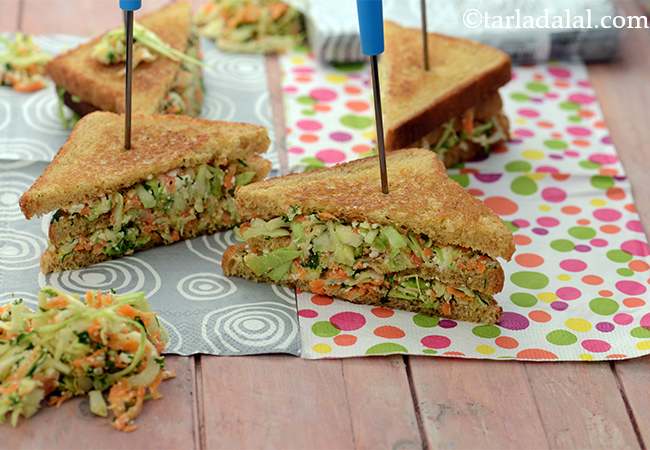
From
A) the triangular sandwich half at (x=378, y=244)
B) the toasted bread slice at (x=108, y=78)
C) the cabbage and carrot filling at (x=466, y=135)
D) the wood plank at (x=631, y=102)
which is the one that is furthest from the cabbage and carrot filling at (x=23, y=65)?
the wood plank at (x=631, y=102)

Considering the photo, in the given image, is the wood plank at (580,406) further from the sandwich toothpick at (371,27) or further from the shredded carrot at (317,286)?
the sandwich toothpick at (371,27)

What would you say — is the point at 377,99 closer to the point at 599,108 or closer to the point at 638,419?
the point at 638,419

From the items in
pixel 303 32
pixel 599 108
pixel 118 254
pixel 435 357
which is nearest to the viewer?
pixel 435 357

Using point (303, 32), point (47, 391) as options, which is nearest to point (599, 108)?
point (303, 32)

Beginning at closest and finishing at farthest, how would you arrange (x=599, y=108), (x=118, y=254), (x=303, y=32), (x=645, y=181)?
(x=118, y=254), (x=645, y=181), (x=599, y=108), (x=303, y=32)

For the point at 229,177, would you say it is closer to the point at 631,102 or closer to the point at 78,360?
the point at 78,360

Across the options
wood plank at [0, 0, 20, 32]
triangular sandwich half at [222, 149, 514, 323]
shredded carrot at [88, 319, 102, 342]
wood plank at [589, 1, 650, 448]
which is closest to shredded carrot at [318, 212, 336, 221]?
triangular sandwich half at [222, 149, 514, 323]

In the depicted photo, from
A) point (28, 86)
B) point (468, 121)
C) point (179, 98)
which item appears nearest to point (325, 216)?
point (468, 121)
